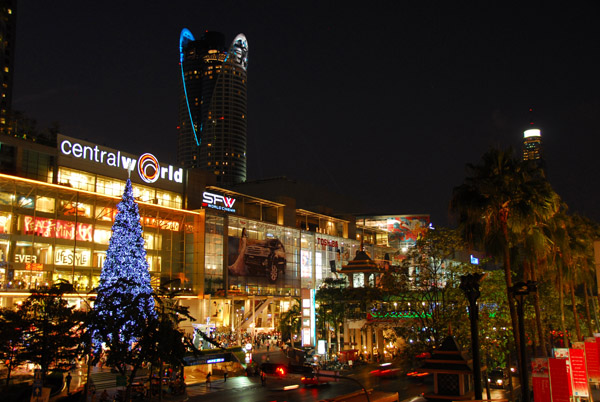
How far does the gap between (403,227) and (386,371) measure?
80.5m

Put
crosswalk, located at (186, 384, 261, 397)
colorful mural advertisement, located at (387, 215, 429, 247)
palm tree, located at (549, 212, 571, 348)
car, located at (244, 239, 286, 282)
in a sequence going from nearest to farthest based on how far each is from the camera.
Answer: palm tree, located at (549, 212, 571, 348) → crosswalk, located at (186, 384, 261, 397) → car, located at (244, 239, 286, 282) → colorful mural advertisement, located at (387, 215, 429, 247)

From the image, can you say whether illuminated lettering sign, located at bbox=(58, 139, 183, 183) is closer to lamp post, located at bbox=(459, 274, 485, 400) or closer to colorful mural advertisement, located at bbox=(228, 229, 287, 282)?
colorful mural advertisement, located at bbox=(228, 229, 287, 282)

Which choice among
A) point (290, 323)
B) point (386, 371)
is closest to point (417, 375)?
point (386, 371)

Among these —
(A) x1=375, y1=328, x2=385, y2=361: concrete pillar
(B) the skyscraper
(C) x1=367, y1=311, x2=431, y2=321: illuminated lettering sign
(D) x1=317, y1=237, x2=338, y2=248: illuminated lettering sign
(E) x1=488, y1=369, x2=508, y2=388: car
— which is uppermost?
(B) the skyscraper

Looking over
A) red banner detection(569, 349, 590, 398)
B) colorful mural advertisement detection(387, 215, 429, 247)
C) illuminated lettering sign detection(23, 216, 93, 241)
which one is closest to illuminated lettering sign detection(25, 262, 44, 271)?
illuminated lettering sign detection(23, 216, 93, 241)

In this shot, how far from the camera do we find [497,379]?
Result: 51.2m

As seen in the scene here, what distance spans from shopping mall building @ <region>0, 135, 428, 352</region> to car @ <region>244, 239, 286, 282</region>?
16 centimetres

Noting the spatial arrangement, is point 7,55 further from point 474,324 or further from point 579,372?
point 474,324

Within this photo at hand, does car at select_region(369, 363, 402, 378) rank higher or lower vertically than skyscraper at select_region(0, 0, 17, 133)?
lower

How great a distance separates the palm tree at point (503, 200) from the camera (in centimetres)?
3052

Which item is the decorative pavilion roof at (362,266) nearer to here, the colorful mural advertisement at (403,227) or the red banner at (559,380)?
the red banner at (559,380)

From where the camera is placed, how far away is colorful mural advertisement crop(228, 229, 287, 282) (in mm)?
81688

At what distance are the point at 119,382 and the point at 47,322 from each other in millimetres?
6800

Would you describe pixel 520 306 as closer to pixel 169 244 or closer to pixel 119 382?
pixel 119 382
